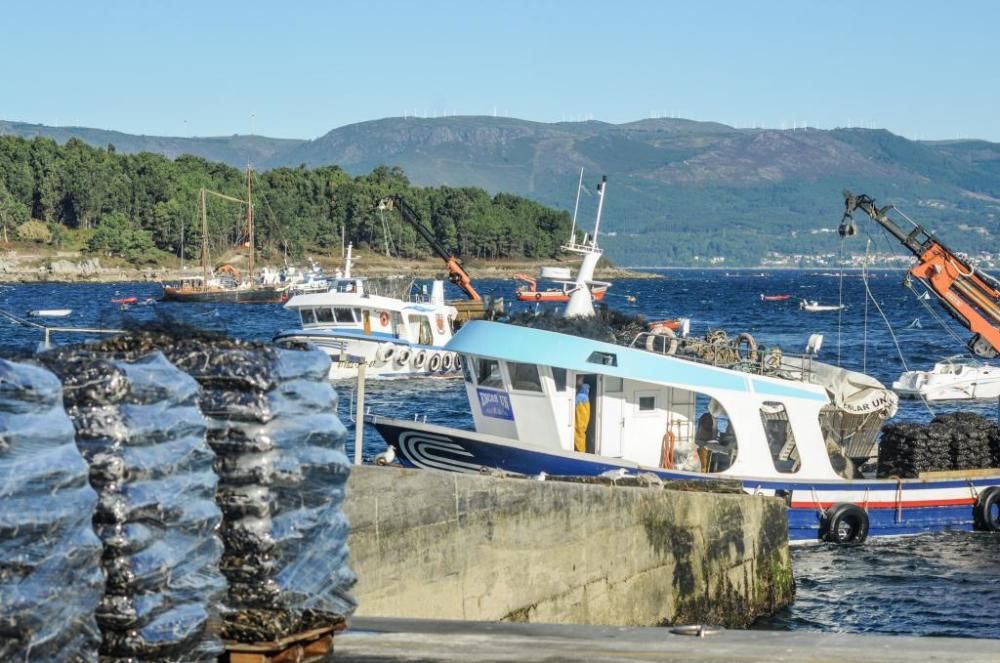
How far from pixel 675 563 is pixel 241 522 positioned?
7290 mm

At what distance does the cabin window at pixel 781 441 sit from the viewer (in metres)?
22.7

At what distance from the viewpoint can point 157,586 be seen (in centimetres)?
731

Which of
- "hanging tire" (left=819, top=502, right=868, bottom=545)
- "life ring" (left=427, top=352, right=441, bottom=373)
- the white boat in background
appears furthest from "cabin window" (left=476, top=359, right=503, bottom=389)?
the white boat in background

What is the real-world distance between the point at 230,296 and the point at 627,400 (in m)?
107

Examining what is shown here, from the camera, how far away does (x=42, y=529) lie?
6.49 meters

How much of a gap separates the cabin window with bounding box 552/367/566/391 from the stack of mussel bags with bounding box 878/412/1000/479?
5.95 metres

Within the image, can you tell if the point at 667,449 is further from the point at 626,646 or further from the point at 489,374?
the point at 626,646

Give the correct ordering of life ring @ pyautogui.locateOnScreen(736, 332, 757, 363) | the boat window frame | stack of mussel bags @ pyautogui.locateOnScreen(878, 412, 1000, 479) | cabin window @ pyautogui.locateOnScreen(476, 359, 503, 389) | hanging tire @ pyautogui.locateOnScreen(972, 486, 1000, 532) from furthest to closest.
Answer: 1. stack of mussel bags @ pyautogui.locateOnScreen(878, 412, 1000, 479)
2. hanging tire @ pyautogui.locateOnScreen(972, 486, 1000, 532)
3. life ring @ pyautogui.locateOnScreen(736, 332, 757, 363)
4. cabin window @ pyautogui.locateOnScreen(476, 359, 503, 389)
5. the boat window frame

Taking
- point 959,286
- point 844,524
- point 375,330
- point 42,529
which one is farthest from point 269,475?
point 375,330

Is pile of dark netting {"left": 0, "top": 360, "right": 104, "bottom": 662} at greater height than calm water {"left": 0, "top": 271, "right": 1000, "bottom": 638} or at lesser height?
greater

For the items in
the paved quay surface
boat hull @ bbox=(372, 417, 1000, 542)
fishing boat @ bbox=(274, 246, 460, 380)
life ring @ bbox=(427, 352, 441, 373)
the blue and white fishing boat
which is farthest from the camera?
life ring @ bbox=(427, 352, 441, 373)

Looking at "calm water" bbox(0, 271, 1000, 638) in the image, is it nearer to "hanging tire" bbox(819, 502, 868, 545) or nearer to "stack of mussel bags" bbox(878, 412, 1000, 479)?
"hanging tire" bbox(819, 502, 868, 545)

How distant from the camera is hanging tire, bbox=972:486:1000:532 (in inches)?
920

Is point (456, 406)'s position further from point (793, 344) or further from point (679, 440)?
point (793, 344)
